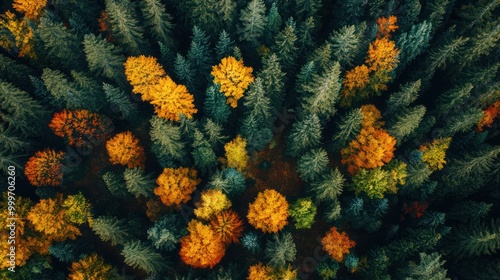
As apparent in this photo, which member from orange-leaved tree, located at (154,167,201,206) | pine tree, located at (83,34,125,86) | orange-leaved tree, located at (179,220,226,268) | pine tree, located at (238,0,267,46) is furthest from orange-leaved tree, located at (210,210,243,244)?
pine tree, located at (238,0,267,46)

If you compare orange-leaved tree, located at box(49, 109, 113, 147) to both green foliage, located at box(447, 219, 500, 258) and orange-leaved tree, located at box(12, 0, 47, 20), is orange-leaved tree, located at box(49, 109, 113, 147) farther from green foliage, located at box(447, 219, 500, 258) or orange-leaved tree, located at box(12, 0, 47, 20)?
green foliage, located at box(447, 219, 500, 258)

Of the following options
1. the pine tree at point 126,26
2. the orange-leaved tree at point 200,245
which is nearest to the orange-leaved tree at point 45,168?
the pine tree at point 126,26

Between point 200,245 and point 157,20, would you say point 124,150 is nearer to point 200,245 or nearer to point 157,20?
point 200,245

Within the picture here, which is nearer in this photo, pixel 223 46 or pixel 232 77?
pixel 232 77

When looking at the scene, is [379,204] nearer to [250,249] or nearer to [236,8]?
[250,249]

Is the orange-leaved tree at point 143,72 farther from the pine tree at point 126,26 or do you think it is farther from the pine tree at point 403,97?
the pine tree at point 403,97

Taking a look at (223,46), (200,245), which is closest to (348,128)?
(223,46)
